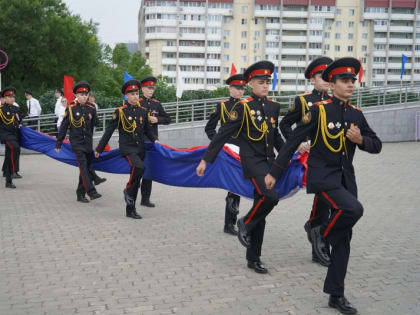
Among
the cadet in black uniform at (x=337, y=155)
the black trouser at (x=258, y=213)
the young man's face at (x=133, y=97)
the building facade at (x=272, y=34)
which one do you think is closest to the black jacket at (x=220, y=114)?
the young man's face at (x=133, y=97)

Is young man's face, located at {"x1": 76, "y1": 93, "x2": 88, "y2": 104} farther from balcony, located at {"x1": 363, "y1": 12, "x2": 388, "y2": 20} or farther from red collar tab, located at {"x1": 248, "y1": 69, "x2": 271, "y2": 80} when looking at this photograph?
balcony, located at {"x1": 363, "y1": 12, "x2": 388, "y2": 20}

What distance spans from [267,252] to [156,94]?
19.9 metres

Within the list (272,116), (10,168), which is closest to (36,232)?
(272,116)

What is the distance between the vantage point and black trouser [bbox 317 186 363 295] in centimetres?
446

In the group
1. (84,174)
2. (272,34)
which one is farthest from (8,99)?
(272,34)

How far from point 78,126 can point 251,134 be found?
533 centimetres

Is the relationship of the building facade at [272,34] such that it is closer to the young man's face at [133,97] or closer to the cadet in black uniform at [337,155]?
the young man's face at [133,97]

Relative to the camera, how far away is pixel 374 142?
4656mm

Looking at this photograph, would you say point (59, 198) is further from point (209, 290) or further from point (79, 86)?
point (209, 290)

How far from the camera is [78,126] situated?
399 inches

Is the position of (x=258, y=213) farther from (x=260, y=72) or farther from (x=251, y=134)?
(x=260, y=72)

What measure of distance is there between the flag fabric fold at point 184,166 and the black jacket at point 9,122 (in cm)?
28

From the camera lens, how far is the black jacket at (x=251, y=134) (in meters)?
5.77

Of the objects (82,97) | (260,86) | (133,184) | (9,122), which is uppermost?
(260,86)
